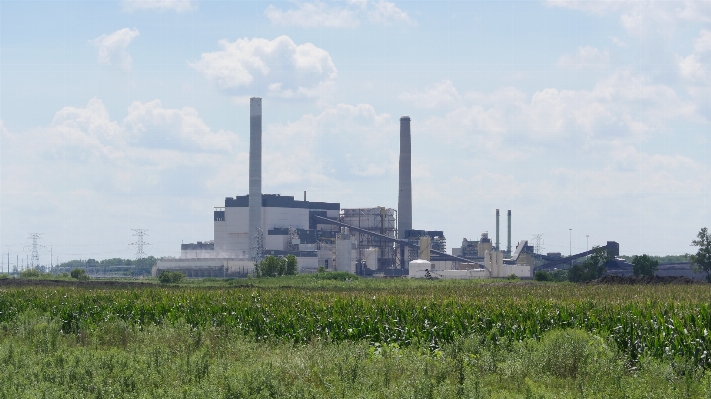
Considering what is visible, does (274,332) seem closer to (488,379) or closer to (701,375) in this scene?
(488,379)

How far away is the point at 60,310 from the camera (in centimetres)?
3219

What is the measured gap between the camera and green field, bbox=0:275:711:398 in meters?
14.4

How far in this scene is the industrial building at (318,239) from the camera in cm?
12144

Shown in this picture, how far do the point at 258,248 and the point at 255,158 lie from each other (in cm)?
1798

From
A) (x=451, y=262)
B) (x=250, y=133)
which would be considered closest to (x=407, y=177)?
(x=451, y=262)

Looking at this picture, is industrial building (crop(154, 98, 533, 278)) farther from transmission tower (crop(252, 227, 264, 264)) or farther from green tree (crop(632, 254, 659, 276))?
green tree (crop(632, 254, 659, 276))

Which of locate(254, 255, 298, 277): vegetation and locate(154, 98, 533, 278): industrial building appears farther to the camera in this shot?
locate(154, 98, 533, 278): industrial building

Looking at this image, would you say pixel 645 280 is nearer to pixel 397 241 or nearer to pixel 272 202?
pixel 397 241

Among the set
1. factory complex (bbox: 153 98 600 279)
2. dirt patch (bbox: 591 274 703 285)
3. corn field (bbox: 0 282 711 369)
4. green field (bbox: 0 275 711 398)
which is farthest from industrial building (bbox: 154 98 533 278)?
green field (bbox: 0 275 711 398)

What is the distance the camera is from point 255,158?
11256 centimetres

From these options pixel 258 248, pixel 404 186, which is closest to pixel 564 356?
pixel 404 186

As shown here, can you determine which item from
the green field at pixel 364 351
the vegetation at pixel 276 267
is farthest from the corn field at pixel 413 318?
the vegetation at pixel 276 267

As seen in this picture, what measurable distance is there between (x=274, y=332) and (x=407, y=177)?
9523 centimetres

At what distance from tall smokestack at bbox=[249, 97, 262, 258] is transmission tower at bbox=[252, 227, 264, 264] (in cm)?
267
